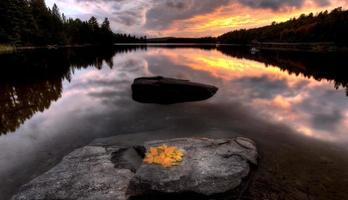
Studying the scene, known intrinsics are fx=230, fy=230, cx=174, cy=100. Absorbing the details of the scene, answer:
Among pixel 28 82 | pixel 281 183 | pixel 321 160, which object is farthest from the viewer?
pixel 28 82

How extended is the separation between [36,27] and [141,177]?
327ft

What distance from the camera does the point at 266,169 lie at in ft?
25.3

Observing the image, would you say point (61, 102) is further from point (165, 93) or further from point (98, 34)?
point (98, 34)

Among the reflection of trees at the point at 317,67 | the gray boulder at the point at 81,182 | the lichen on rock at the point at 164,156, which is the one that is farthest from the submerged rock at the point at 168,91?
the reflection of trees at the point at 317,67

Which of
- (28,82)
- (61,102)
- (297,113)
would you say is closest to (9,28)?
(28,82)

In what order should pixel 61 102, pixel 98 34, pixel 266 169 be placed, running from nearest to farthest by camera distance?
1. pixel 266 169
2. pixel 61 102
3. pixel 98 34

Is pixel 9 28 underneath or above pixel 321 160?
above

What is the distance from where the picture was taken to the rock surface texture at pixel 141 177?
5973 millimetres

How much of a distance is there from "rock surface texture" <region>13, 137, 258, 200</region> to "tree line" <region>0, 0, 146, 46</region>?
80.5 m

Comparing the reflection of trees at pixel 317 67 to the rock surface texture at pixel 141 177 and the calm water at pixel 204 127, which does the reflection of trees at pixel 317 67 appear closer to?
the calm water at pixel 204 127

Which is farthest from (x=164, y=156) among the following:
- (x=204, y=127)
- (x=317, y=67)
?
(x=317, y=67)

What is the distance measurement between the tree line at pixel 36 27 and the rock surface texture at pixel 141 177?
3170 inches

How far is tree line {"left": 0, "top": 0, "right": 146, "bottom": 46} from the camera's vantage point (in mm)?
72875

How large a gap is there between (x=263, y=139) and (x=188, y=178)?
219 inches
